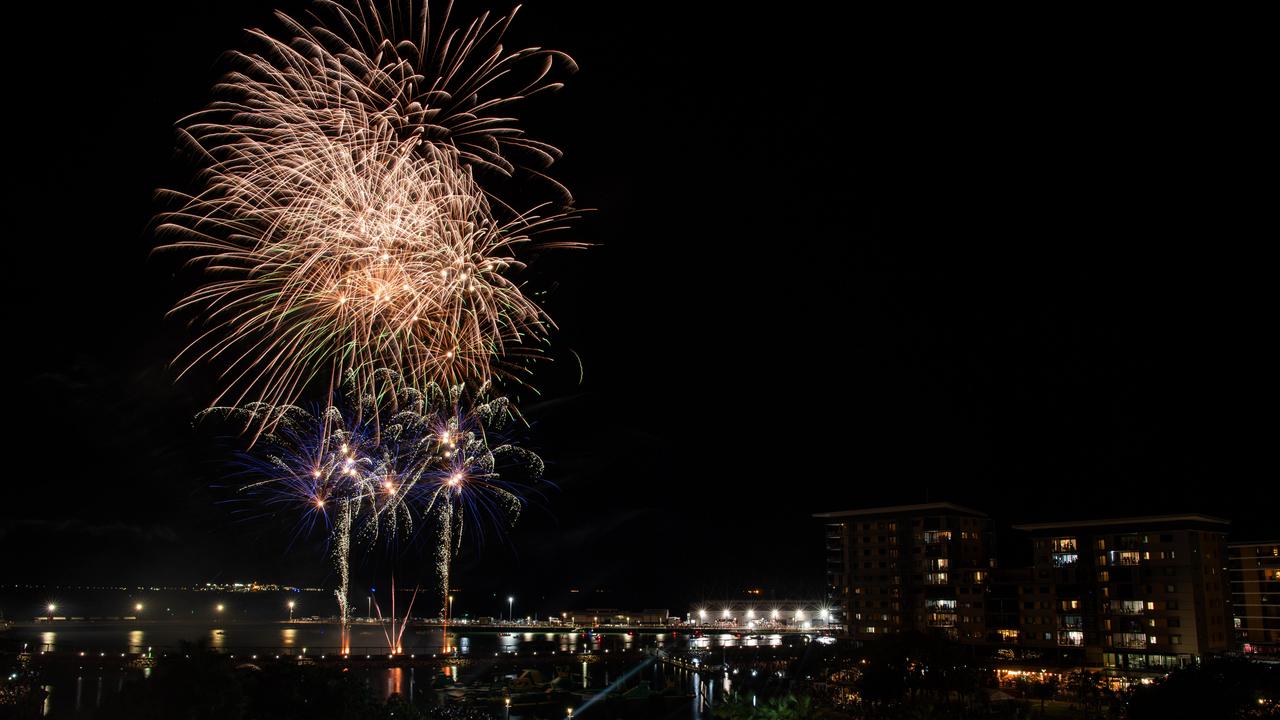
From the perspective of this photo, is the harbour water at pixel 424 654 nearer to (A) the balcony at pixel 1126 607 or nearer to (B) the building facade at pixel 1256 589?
(A) the balcony at pixel 1126 607

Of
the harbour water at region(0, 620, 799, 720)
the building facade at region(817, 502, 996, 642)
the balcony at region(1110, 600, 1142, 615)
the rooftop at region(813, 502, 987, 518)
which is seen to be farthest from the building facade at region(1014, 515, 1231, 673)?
the harbour water at region(0, 620, 799, 720)

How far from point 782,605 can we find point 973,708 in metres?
57.3

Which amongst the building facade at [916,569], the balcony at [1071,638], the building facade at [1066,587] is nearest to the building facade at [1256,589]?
the building facade at [1066,587]

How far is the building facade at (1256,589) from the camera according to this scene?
46312 millimetres

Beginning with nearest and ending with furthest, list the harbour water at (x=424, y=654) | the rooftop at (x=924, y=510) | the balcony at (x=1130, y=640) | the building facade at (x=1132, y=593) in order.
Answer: the harbour water at (x=424, y=654)
the building facade at (x=1132, y=593)
the balcony at (x=1130, y=640)
the rooftop at (x=924, y=510)

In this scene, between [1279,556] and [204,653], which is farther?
[1279,556]

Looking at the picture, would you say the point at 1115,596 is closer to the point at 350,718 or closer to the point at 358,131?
the point at 350,718

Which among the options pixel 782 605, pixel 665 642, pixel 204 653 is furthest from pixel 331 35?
pixel 782 605

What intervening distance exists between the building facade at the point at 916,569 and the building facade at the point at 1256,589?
39.4ft

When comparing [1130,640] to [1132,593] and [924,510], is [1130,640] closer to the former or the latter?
[1132,593]

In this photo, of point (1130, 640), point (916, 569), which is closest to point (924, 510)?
point (916, 569)

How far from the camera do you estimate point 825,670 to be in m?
37.1

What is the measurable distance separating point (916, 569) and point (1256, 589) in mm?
16702

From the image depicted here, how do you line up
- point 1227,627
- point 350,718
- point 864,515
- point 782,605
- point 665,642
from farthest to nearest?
point 782,605, point 665,642, point 864,515, point 1227,627, point 350,718
